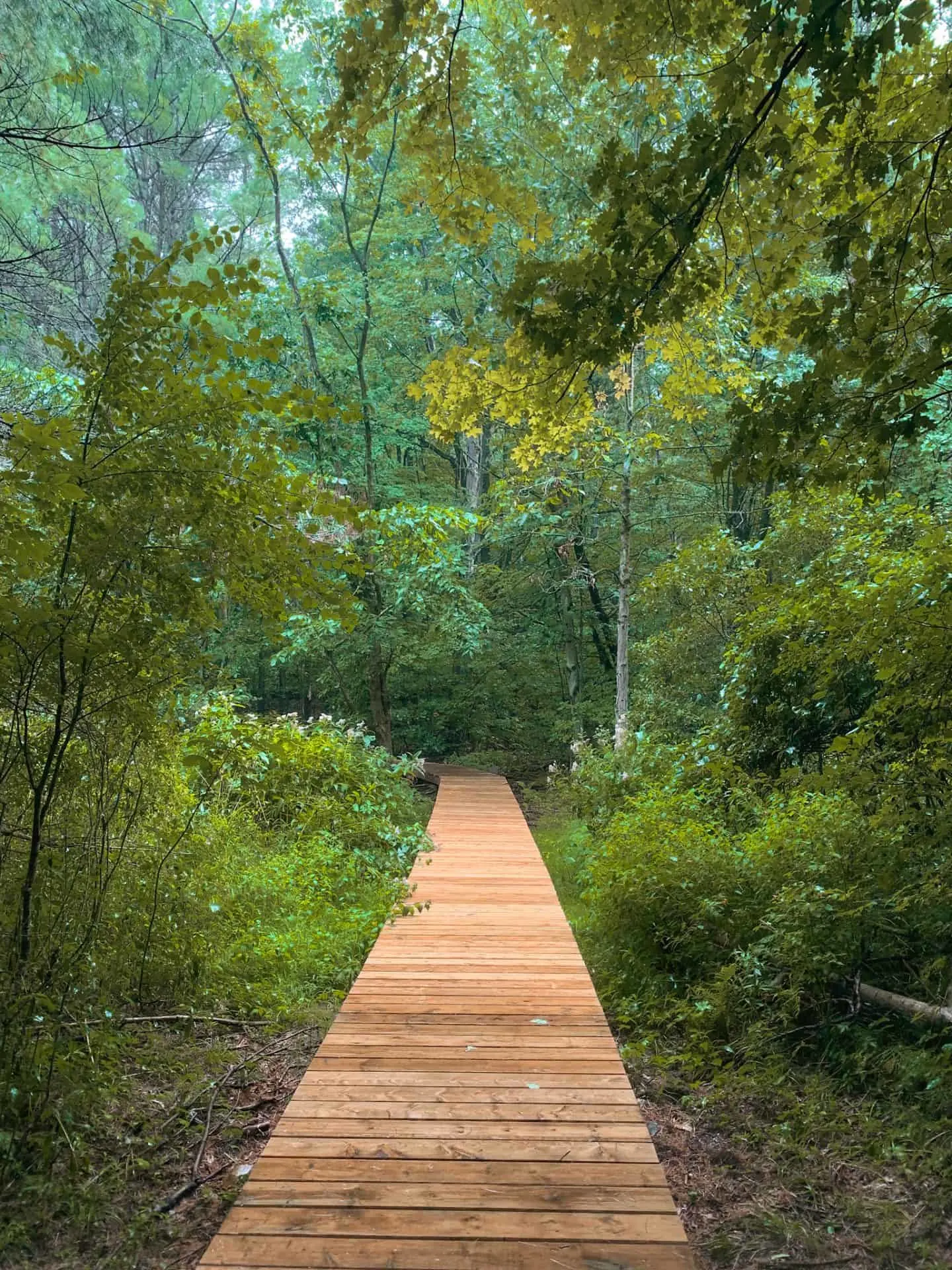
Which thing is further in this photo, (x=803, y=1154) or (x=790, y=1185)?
(x=803, y=1154)

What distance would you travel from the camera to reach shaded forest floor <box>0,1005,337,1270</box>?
2.16 metres

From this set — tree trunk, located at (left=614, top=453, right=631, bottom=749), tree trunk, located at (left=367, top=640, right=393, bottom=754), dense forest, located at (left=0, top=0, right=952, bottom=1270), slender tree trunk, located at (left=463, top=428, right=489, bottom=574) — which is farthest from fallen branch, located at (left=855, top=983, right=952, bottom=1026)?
slender tree trunk, located at (left=463, top=428, right=489, bottom=574)

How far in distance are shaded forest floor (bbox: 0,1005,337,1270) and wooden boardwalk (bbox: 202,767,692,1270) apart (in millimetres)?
251

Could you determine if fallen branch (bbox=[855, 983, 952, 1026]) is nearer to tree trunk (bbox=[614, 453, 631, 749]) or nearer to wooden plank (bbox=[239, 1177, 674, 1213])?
wooden plank (bbox=[239, 1177, 674, 1213])

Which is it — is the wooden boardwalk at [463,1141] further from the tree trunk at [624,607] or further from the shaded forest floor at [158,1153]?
the tree trunk at [624,607]

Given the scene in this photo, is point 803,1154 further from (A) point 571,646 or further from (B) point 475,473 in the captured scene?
(B) point 475,473

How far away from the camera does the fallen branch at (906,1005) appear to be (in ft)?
10.2

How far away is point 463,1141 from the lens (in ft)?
8.36

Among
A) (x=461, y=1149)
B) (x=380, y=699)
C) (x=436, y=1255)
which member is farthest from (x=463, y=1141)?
(x=380, y=699)

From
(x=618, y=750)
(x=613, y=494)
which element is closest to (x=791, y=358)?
(x=613, y=494)

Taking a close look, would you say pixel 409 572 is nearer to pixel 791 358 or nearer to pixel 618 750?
pixel 618 750

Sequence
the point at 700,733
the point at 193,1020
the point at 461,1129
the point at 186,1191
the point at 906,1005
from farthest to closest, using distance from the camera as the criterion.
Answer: the point at 700,733 < the point at 193,1020 < the point at 906,1005 < the point at 461,1129 < the point at 186,1191

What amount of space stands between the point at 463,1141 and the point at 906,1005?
6.44 feet

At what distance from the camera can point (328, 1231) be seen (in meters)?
2.09
